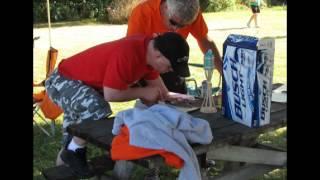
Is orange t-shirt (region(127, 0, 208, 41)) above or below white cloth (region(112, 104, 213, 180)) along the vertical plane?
above

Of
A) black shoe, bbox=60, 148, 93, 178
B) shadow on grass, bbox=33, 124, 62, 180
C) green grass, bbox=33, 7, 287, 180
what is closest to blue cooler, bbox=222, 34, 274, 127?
black shoe, bbox=60, 148, 93, 178

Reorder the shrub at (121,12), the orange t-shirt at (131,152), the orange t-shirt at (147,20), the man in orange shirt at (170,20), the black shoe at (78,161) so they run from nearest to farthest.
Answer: the orange t-shirt at (131,152) → the black shoe at (78,161) → the man in orange shirt at (170,20) → the orange t-shirt at (147,20) → the shrub at (121,12)

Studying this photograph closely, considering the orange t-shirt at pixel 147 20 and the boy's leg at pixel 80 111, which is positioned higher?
the orange t-shirt at pixel 147 20

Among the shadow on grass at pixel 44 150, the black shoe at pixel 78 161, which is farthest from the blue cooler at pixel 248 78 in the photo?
the shadow on grass at pixel 44 150

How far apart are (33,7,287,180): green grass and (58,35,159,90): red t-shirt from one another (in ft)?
4.60

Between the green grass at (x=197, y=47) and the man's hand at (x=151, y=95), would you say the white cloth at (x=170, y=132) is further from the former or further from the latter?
the green grass at (x=197, y=47)

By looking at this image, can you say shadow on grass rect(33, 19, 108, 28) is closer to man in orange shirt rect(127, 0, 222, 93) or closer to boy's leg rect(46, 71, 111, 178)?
man in orange shirt rect(127, 0, 222, 93)

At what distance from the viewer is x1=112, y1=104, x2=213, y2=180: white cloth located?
232 cm

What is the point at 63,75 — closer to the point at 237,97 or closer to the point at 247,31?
the point at 237,97

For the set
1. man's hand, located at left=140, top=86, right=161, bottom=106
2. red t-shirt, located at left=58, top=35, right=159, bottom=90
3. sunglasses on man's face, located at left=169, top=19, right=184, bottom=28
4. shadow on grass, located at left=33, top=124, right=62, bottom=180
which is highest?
sunglasses on man's face, located at left=169, top=19, right=184, bottom=28

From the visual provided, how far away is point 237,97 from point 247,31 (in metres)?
11.7

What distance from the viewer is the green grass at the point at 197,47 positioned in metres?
4.69

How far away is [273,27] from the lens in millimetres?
15102

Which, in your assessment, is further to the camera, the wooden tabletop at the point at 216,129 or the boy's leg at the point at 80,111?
the boy's leg at the point at 80,111
